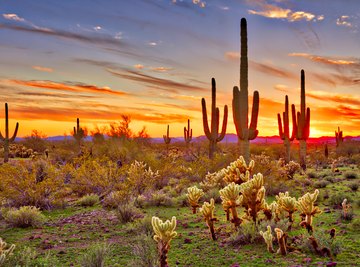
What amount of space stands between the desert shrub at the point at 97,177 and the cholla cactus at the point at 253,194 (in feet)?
23.1

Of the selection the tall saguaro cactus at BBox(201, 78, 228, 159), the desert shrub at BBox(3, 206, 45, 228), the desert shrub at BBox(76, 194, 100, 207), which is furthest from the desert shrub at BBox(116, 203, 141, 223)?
the tall saguaro cactus at BBox(201, 78, 228, 159)

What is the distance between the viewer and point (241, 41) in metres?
19.0

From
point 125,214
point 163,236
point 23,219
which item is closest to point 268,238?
point 163,236

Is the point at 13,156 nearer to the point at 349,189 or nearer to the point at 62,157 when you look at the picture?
the point at 62,157

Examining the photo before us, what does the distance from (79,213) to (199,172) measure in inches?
299

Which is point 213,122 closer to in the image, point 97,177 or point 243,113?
point 243,113

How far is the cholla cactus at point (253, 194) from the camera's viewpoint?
7387 millimetres

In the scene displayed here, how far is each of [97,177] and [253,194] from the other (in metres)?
8.19

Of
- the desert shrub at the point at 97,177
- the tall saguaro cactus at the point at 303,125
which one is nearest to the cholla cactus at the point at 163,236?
the desert shrub at the point at 97,177

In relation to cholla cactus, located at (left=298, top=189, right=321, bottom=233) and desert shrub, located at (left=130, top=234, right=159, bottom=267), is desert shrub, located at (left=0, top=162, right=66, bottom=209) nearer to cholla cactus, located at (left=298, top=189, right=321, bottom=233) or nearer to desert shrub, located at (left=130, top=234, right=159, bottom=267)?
desert shrub, located at (left=130, top=234, right=159, bottom=267)

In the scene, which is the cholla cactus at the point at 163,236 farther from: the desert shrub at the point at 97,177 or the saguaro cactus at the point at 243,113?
the saguaro cactus at the point at 243,113

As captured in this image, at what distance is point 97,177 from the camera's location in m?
14.3

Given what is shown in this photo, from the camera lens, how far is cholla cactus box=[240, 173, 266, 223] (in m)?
7.39

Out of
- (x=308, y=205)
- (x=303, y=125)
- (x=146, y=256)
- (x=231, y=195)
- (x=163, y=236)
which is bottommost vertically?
(x=146, y=256)
